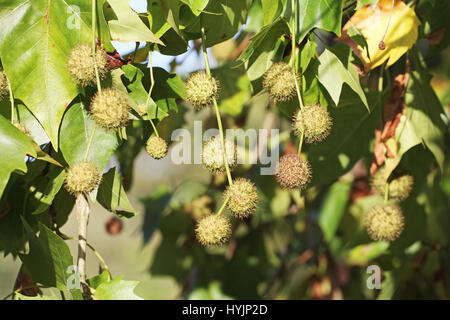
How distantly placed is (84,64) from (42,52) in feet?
0.37

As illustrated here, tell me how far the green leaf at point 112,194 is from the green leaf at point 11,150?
0.64 feet

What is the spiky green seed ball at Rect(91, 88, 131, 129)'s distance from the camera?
37.1 inches

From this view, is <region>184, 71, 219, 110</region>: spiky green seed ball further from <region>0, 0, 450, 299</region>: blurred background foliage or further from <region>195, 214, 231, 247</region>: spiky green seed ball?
<region>0, 0, 450, 299</region>: blurred background foliage

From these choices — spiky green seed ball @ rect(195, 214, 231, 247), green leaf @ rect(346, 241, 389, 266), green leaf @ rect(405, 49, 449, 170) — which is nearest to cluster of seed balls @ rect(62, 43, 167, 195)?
spiky green seed ball @ rect(195, 214, 231, 247)

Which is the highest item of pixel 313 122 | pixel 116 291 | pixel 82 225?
pixel 313 122

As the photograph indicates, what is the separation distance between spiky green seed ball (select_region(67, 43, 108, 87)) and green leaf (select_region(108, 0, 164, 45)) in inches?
1.9

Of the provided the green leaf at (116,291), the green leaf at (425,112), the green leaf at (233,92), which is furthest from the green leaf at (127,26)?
the green leaf at (233,92)

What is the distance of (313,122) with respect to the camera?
1.03 m

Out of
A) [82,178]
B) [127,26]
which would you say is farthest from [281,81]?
[82,178]

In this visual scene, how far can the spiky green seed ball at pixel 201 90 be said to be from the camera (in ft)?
3.39

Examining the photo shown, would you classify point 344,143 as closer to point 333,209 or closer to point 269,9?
point 269,9

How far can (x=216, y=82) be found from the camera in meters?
1.08

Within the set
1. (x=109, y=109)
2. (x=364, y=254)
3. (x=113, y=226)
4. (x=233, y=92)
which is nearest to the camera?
(x=109, y=109)
